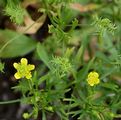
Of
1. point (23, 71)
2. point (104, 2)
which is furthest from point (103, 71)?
point (104, 2)

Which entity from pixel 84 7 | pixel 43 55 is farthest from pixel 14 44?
pixel 84 7

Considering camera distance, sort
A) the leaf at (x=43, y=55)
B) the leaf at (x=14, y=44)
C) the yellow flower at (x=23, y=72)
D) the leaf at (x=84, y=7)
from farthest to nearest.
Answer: the leaf at (x=84, y=7)
the leaf at (x=14, y=44)
the leaf at (x=43, y=55)
the yellow flower at (x=23, y=72)

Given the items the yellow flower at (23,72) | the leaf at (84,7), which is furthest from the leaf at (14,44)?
the yellow flower at (23,72)

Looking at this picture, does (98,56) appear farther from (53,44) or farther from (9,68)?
(9,68)

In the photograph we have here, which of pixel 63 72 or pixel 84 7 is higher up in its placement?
pixel 84 7

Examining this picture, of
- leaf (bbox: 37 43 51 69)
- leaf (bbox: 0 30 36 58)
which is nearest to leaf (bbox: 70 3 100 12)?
leaf (bbox: 0 30 36 58)

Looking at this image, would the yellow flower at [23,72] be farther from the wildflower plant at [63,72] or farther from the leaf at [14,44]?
the leaf at [14,44]

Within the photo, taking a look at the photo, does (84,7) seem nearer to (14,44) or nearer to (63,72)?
(14,44)

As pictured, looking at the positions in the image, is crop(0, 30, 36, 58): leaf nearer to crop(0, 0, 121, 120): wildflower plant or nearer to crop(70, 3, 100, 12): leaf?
crop(0, 0, 121, 120): wildflower plant

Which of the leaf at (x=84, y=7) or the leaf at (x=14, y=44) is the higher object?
the leaf at (x=84, y=7)
